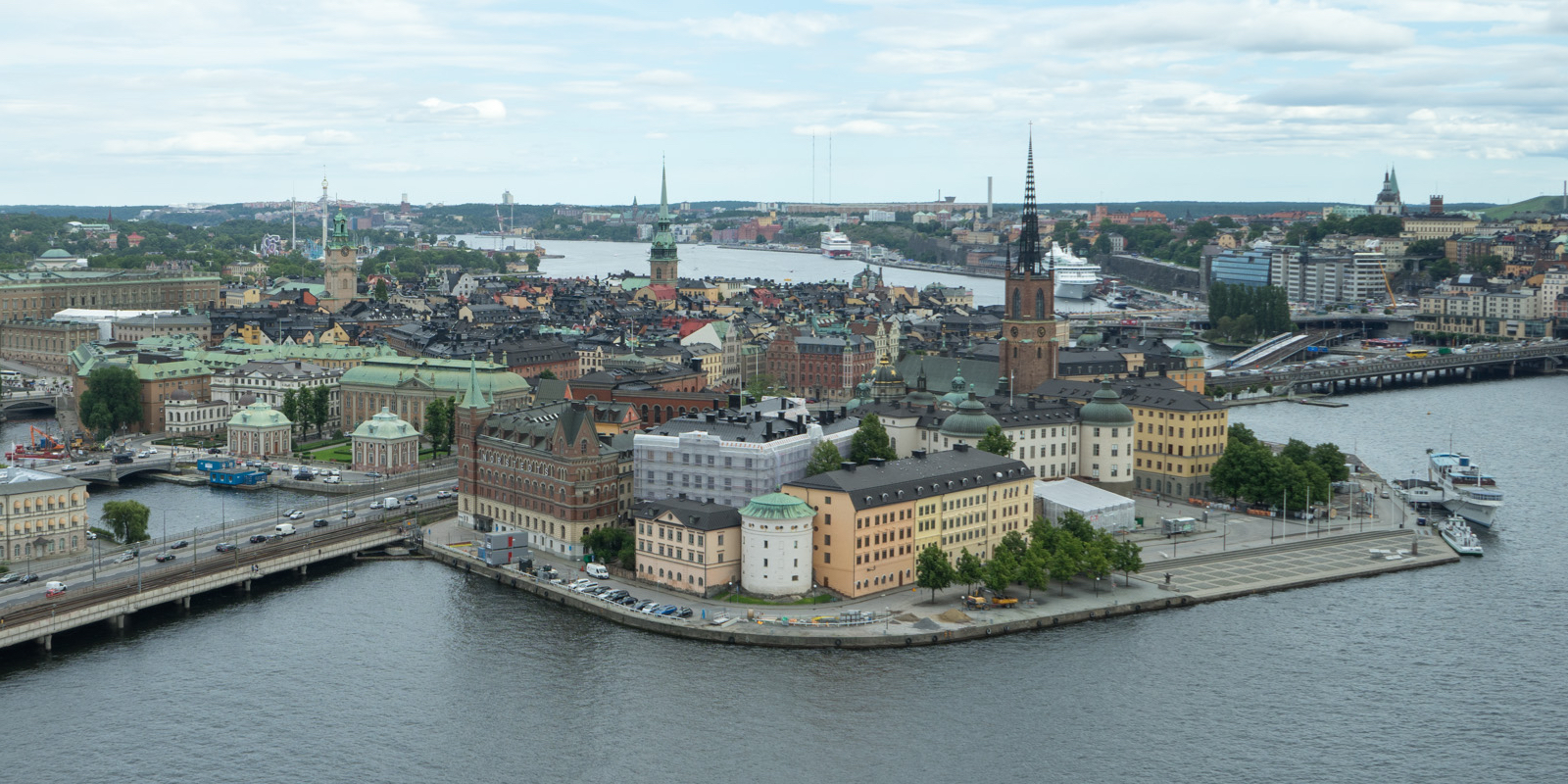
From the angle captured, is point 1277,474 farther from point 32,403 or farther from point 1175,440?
point 32,403

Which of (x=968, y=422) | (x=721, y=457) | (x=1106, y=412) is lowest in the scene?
(x=721, y=457)

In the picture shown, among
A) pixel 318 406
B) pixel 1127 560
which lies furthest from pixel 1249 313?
pixel 1127 560

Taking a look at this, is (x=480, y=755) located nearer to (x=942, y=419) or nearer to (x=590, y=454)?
(x=590, y=454)

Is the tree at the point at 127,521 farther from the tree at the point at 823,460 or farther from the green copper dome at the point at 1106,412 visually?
the green copper dome at the point at 1106,412

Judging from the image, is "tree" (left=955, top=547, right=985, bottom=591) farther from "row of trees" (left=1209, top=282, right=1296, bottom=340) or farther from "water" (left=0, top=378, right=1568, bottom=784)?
"row of trees" (left=1209, top=282, right=1296, bottom=340)

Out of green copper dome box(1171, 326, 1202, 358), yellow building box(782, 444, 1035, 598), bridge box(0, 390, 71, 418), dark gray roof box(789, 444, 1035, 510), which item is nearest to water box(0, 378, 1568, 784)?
Answer: yellow building box(782, 444, 1035, 598)

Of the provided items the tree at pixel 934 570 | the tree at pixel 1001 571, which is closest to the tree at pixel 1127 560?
the tree at pixel 1001 571
